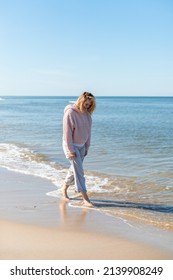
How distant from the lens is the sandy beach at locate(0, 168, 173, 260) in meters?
4.29

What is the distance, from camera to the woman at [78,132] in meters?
6.56

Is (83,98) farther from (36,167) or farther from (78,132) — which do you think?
(36,167)

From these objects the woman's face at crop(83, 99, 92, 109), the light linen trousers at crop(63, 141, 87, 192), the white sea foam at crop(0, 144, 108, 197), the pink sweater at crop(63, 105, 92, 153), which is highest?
the woman's face at crop(83, 99, 92, 109)

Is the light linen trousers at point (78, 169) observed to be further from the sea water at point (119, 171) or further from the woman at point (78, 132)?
the sea water at point (119, 171)

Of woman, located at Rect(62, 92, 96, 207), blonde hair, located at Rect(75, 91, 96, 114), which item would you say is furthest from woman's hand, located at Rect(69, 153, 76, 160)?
blonde hair, located at Rect(75, 91, 96, 114)

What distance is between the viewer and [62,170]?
399 inches

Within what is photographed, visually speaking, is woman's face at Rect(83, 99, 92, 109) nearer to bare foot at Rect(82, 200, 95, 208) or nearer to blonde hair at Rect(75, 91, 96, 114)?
blonde hair at Rect(75, 91, 96, 114)

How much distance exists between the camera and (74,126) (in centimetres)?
664

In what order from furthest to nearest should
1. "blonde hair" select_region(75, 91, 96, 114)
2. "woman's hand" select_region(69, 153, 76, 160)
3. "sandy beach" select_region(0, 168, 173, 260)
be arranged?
"woman's hand" select_region(69, 153, 76, 160) < "blonde hair" select_region(75, 91, 96, 114) < "sandy beach" select_region(0, 168, 173, 260)

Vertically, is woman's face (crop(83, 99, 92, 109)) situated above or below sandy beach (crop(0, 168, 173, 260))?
above

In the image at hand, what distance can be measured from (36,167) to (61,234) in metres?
5.66

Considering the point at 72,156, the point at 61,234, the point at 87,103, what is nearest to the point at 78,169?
the point at 72,156
